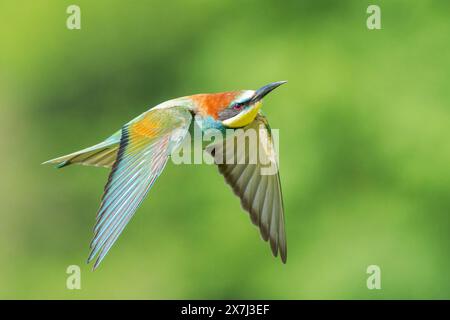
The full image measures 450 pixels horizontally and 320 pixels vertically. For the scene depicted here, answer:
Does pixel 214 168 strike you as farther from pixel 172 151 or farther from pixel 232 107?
pixel 172 151

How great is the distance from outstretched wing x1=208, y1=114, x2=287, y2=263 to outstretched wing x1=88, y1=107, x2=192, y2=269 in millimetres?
372

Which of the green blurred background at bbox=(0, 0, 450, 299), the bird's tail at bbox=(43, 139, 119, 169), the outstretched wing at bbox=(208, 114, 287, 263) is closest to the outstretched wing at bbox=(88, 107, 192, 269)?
the bird's tail at bbox=(43, 139, 119, 169)

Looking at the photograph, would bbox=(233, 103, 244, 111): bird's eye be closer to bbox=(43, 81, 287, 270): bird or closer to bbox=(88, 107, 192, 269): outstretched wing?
bbox=(43, 81, 287, 270): bird

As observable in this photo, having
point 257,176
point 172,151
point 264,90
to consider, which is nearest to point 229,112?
point 264,90

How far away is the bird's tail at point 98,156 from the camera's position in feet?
9.37

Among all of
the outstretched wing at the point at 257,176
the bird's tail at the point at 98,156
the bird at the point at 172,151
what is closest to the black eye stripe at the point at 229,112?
the bird at the point at 172,151

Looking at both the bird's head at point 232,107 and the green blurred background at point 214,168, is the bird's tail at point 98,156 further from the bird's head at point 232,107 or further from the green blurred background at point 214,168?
the green blurred background at point 214,168

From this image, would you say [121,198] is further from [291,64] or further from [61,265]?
[61,265]

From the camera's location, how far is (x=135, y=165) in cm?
258

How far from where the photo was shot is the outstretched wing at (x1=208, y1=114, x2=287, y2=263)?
3057mm

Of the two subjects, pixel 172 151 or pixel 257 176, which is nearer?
pixel 172 151

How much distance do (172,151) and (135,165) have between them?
111 mm

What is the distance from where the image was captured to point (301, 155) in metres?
4.68

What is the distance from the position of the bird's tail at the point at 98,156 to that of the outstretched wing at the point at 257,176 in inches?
13.7
